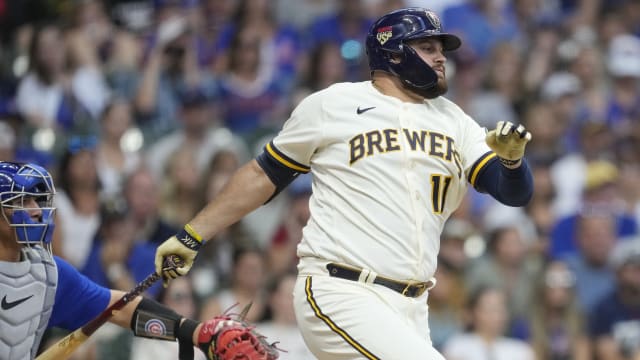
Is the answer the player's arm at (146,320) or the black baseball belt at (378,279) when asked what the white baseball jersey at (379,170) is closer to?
the black baseball belt at (378,279)

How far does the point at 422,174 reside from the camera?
219 inches

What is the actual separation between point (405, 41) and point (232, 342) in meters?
1.55

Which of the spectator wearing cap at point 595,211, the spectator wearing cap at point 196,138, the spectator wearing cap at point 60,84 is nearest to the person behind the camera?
the spectator wearing cap at point 595,211

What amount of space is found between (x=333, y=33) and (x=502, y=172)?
655 cm

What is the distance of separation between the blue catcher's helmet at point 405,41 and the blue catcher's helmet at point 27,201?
1608 millimetres

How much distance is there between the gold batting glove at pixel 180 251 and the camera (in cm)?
577

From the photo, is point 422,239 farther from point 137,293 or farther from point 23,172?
point 23,172

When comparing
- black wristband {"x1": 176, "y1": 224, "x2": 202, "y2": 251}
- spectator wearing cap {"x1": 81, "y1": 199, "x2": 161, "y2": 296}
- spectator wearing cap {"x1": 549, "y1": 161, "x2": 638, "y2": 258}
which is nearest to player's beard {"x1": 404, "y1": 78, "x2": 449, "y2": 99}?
black wristband {"x1": 176, "y1": 224, "x2": 202, "y2": 251}

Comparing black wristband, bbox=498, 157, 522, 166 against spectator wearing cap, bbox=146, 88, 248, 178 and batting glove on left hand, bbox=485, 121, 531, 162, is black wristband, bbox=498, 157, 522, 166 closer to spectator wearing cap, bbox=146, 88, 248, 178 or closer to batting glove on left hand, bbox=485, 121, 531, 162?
batting glove on left hand, bbox=485, 121, 531, 162

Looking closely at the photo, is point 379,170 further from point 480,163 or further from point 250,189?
point 250,189

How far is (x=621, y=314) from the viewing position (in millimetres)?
9250

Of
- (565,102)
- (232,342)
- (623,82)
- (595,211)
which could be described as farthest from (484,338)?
(623,82)

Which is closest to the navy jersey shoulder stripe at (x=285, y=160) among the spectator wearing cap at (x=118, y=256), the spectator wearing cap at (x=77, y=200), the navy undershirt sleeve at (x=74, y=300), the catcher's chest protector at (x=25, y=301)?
the navy undershirt sleeve at (x=74, y=300)

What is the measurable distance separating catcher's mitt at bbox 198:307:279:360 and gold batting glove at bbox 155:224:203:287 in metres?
0.33
